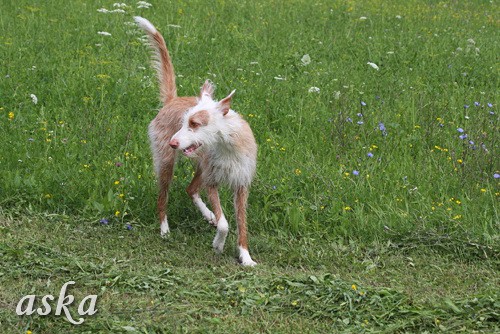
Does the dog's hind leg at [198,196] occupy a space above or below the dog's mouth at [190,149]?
below

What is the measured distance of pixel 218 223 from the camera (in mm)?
6699

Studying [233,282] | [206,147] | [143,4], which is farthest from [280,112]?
[143,4]

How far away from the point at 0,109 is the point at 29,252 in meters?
2.84

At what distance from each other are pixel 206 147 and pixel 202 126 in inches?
9.2

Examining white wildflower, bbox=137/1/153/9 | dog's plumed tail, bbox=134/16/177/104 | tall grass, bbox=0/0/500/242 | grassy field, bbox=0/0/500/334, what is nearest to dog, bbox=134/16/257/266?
dog's plumed tail, bbox=134/16/177/104

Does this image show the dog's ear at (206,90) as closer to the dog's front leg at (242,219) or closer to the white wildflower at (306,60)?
the dog's front leg at (242,219)

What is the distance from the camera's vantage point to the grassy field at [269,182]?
5598 millimetres

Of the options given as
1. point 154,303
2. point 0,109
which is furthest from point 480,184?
point 0,109

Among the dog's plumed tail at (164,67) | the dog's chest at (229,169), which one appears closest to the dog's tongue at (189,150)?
the dog's chest at (229,169)

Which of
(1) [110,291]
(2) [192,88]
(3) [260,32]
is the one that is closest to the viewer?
(1) [110,291]

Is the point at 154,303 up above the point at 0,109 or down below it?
above

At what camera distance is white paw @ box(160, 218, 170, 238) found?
7.11m

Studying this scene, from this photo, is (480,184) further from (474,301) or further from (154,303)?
(154,303)

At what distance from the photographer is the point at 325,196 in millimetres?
7410
